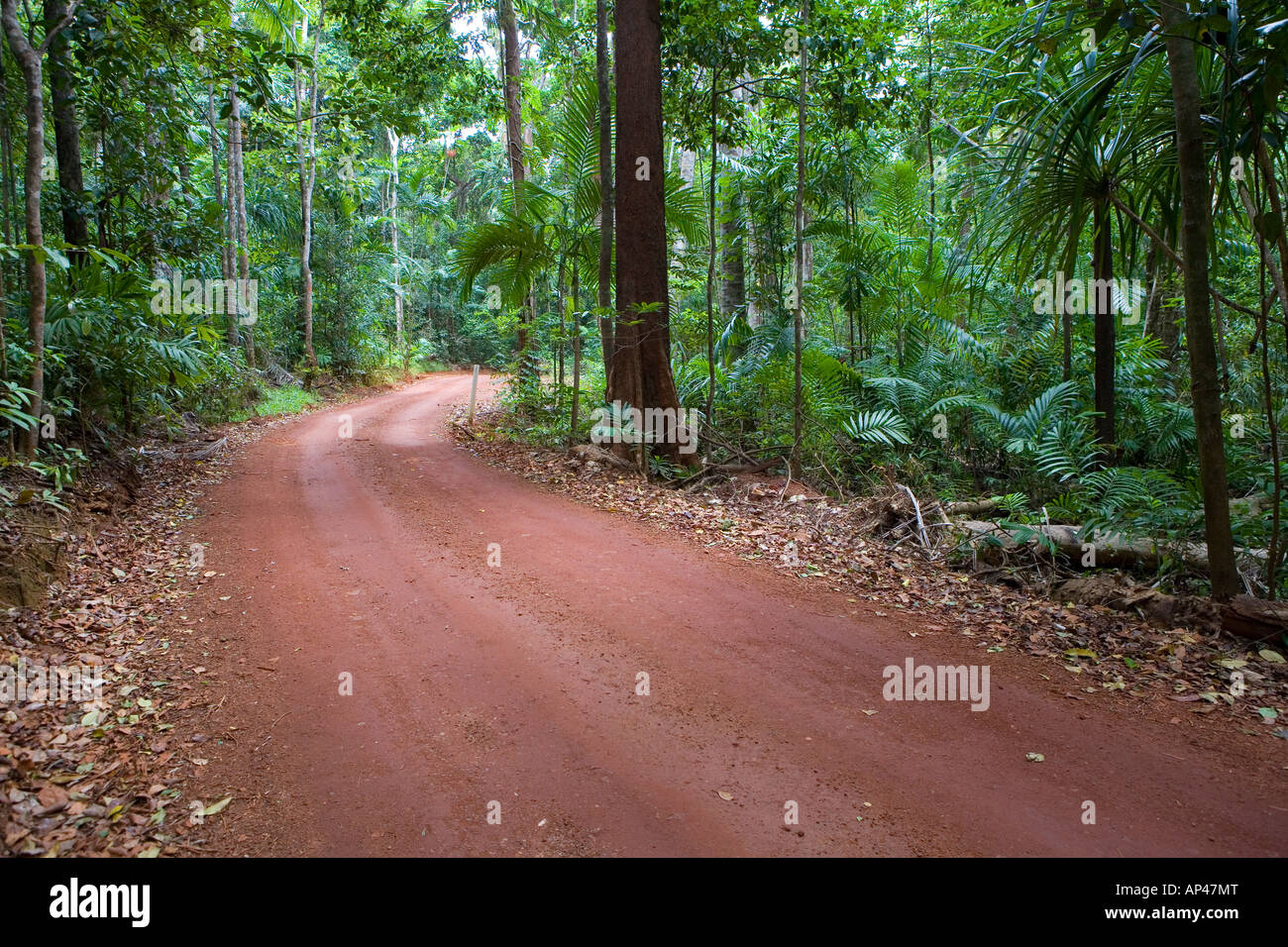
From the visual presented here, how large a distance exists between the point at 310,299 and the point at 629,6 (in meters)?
14.9

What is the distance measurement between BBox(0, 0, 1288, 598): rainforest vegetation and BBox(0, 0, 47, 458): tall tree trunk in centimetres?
4

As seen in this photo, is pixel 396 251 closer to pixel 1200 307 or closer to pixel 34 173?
pixel 34 173

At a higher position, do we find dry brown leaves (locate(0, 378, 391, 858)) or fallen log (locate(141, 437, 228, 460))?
fallen log (locate(141, 437, 228, 460))

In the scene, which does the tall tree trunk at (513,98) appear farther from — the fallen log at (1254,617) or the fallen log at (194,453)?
the fallen log at (1254,617)

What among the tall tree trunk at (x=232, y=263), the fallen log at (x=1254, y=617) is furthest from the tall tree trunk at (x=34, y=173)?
the tall tree trunk at (x=232, y=263)

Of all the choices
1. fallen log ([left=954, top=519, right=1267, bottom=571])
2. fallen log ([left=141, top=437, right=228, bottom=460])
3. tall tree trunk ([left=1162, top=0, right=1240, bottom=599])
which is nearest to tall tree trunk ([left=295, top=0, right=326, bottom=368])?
fallen log ([left=141, top=437, right=228, bottom=460])

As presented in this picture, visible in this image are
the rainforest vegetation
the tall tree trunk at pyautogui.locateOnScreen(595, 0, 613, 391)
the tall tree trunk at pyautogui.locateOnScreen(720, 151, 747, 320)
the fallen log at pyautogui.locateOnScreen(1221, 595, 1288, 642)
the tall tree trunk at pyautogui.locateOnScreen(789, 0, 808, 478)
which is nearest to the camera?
the fallen log at pyautogui.locateOnScreen(1221, 595, 1288, 642)

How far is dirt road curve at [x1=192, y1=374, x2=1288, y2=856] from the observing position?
122 inches

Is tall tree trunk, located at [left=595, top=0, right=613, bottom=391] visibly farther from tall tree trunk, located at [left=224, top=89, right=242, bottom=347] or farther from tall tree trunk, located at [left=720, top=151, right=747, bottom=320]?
tall tree trunk, located at [left=224, top=89, right=242, bottom=347]

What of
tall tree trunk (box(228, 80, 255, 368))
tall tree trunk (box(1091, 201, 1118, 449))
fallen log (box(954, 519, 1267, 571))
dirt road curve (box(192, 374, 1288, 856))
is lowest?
dirt road curve (box(192, 374, 1288, 856))

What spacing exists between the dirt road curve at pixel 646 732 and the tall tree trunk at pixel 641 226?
383cm

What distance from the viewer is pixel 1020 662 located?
468 cm
